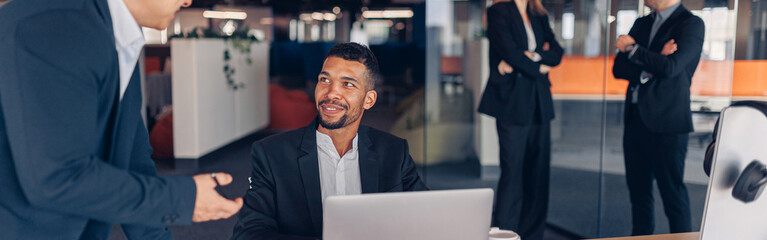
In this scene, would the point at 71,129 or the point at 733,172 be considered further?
the point at 733,172

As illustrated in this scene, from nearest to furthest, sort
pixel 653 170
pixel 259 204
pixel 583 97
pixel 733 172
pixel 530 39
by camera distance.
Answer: pixel 733 172 → pixel 259 204 → pixel 653 170 → pixel 530 39 → pixel 583 97

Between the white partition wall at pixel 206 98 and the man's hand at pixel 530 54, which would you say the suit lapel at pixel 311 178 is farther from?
the white partition wall at pixel 206 98

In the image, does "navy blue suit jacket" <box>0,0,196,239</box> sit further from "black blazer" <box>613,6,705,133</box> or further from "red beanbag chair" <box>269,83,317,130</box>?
"red beanbag chair" <box>269,83,317,130</box>

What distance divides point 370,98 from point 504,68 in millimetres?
1860

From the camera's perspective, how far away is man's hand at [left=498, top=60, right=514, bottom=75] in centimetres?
363

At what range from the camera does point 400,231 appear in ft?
3.98

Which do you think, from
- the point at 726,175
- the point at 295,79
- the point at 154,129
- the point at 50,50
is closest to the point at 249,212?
the point at 50,50

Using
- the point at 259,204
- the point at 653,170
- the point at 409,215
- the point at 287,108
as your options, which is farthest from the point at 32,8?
the point at 287,108

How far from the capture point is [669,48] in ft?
10.6

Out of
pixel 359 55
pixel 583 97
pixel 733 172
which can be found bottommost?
pixel 583 97

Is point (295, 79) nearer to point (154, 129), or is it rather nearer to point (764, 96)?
point (154, 129)

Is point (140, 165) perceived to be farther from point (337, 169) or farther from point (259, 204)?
point (337, 169)

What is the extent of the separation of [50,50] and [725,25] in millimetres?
3373

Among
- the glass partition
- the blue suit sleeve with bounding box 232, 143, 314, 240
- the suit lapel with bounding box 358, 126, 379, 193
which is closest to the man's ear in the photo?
the suit lapel with bounding box 358, 126, 379, 193
